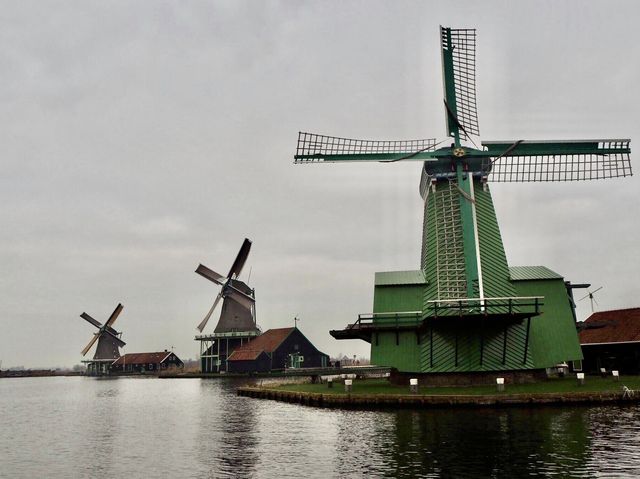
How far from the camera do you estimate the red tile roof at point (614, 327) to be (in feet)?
144

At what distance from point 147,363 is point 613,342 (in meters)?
108

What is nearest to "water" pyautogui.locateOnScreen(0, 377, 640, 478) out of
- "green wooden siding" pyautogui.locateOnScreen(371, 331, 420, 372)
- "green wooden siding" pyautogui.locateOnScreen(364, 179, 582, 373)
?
"green wooden siding" pyautogui.locateOnScreen(371, 331, 420, 372)

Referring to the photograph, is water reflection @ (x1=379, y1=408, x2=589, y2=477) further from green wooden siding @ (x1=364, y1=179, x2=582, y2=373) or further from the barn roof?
the barn roof

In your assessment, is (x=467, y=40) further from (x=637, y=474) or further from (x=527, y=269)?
(x=637, y=474)

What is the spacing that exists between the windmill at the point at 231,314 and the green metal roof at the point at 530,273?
6203cm

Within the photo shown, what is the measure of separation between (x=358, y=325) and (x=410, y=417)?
418 inches

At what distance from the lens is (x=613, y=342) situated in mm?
44594

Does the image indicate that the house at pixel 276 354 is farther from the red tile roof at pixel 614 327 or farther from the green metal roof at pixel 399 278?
the green metal roof at pixel 399 278

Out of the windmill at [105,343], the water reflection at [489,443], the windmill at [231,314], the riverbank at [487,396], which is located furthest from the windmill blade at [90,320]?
the water reflection at [489,443]

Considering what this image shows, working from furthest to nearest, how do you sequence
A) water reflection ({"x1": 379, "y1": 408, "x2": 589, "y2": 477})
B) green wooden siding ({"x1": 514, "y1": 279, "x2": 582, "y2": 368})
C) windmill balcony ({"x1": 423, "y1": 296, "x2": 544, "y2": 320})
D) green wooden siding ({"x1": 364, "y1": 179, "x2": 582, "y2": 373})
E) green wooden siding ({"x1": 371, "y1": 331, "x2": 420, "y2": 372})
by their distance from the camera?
green wooden siding ({"x1": 371, "y1": 331, "x2": 420, "y2": 372}) < green wooden siding ({"x1": 514, "y1": 279, "x2": 582, "y2": 368}) < green wooden siding ({"x1": 364, "y1": 179, "x2": 582, "y2": 373}) < windmill balcony ({"x1": 423, "y1": 296, "x2": 544, "y2": 320}) < water reflection ({"x1": 379, "y1": 408, "x2": 589, "y2": 477})

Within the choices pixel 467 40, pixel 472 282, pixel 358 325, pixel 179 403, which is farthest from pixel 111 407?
pixel 467 40

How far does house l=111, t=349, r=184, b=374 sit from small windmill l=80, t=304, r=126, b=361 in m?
3.75

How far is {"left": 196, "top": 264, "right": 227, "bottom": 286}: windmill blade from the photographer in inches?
3839

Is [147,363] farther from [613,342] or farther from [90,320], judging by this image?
[613,342]
